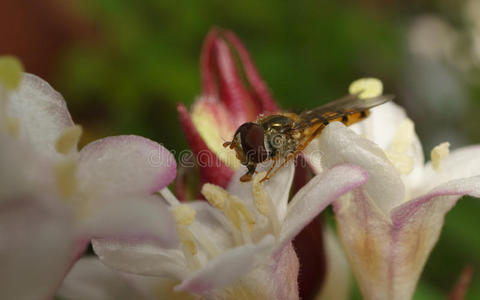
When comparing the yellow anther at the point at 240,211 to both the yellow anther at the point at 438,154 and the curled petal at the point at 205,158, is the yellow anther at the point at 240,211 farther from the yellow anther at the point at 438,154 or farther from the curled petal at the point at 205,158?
the yellow anther at the point at 438,154

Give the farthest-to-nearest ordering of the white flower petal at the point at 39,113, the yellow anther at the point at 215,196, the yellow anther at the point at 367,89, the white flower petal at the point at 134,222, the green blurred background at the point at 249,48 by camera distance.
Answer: the green blurred background at the point at 249,48 < the yellow anther at the point at 367,89 < the yellow anther at the point at 215,196 < the white flower petal at the point at 39,113 < the white flower petal at the point at 134,222

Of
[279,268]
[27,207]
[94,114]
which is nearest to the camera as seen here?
[27,207]

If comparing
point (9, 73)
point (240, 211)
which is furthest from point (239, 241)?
point (9, 73)

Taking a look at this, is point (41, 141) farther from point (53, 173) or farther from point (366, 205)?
point (366, 205)

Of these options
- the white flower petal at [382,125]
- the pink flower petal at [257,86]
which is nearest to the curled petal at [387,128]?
the white flower petal at [382,125]

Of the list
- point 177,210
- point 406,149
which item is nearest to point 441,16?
point 406,149

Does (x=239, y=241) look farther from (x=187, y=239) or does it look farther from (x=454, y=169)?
(x=454, y=169)
